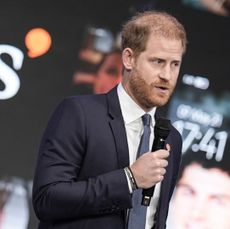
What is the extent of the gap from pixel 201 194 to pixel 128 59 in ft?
7.17

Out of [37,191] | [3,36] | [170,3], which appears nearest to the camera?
[37,191]

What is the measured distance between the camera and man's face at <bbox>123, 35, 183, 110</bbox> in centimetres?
168

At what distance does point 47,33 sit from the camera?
348 centimetres

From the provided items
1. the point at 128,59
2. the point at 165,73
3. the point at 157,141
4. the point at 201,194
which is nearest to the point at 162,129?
the point at 157,141

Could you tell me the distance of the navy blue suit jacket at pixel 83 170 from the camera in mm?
1561

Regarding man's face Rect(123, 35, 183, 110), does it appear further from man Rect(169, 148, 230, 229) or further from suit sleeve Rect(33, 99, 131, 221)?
man Rect(169, 148, 230, 229)

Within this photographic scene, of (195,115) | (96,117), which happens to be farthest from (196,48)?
(96,117)

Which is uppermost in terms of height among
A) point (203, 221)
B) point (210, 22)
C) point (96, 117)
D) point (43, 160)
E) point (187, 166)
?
point (210, 22)

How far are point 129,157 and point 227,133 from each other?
2285 millimetres

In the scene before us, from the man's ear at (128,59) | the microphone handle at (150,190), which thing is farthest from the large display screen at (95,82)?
the microphone handle at (150,190)

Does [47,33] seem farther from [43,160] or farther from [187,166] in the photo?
[43,160]

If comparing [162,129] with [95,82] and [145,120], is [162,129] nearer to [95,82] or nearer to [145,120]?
[145,120]

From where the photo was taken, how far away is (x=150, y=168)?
150 centimetres

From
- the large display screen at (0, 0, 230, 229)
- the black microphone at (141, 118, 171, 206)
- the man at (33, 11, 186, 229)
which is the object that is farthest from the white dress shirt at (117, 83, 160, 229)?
the large display screen at (0, 0, 230, 229)
